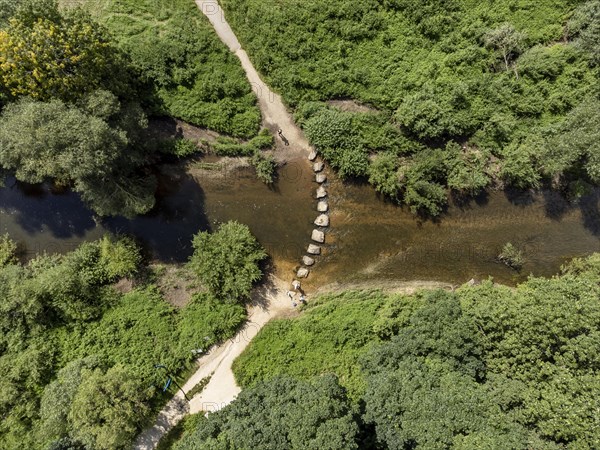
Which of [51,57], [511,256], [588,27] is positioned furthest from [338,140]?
[588,27]

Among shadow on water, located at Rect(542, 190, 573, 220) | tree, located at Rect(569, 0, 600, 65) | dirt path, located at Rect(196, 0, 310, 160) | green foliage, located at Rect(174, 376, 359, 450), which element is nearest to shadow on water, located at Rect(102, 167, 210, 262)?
dirt path, located at Rect(196, 0, 310, 160)

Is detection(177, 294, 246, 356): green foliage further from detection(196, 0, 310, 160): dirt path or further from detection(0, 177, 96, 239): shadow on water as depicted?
detection(196, 0, 310, 160): dirt path

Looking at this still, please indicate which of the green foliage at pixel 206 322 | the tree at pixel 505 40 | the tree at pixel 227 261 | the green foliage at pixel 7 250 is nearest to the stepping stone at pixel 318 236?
the tree at pixel 227 261

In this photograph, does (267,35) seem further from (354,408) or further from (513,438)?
(513,438)

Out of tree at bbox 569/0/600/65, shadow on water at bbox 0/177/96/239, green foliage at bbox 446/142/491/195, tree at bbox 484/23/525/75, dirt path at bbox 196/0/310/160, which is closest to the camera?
tree at bbox 569/0/600/65

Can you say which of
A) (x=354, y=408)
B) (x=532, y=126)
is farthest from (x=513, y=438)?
(x=532, y=126)
